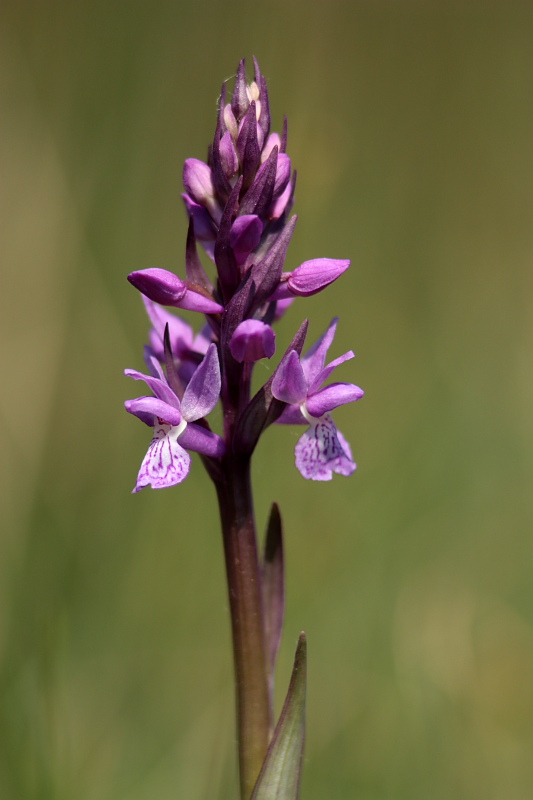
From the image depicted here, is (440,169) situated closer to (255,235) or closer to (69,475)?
(69,475)

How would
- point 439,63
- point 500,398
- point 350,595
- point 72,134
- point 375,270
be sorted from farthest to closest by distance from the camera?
1. point 439,63
2. point 375,270
3. point 500,398
4. point 72,134
5. point 350,595

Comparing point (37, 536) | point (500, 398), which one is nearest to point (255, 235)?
point (37, 536)

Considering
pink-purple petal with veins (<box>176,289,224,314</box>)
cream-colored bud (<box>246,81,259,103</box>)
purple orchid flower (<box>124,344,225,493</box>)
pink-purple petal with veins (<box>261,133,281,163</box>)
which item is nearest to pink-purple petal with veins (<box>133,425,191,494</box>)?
purple orchid flower (<box>124,344,225,493</box>)

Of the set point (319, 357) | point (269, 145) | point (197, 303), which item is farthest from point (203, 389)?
point (269, 145)

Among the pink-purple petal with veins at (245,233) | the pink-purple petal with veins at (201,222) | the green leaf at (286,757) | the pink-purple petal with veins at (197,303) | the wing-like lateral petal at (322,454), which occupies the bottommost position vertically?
the green leaf at (286,757)

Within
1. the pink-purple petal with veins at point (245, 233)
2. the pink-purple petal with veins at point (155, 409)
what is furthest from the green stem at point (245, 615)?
the pink-purple petal with veins at point (245, 233)

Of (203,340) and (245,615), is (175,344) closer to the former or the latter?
(203,340)

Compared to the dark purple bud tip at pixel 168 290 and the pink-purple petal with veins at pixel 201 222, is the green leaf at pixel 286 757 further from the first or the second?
the pink-purple petal with veins at pixel 201 222
